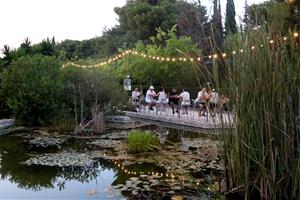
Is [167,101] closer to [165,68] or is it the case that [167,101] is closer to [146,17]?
[165,68]

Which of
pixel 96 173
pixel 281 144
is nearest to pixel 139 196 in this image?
pixel 96 173

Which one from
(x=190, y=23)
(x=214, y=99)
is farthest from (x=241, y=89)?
(x=190, y=23)

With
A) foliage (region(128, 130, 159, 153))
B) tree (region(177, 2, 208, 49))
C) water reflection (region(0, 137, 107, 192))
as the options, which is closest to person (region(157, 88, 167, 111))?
foliage (region(128, 130, 159, 153))

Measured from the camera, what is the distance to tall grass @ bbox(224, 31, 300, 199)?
3387 mm

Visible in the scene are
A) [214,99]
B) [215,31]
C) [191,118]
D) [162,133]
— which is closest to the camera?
[214,99]

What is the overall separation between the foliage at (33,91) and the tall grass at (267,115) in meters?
8.71

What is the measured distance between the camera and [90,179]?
593cm

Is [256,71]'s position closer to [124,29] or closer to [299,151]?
[299,151]

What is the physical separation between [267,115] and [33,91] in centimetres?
913

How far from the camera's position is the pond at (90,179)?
5.05 meters

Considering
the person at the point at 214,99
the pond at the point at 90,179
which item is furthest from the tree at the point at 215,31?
the pond at the point at 90,179

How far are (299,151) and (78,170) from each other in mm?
3980

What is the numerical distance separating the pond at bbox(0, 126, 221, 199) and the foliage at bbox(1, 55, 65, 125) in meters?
3.84

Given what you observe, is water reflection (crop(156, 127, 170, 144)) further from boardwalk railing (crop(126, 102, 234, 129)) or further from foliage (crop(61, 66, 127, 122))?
foliage (crop(61, 66, 127, 122))
